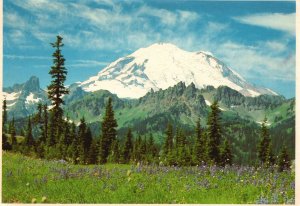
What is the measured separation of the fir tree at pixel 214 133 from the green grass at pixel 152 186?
22.8 feet

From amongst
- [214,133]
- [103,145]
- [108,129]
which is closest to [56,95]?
[103,145]

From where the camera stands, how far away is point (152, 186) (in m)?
13.6

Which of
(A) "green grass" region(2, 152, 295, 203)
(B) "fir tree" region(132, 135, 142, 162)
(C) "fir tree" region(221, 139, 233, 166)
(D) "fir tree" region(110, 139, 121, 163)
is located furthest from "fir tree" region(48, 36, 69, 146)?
(A) "green grass" region(2, 152, 295, 203)

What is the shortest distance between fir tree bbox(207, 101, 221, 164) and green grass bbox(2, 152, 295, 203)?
22.8ft

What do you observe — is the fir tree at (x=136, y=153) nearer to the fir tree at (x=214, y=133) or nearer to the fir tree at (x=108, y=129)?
the fir tree at (x=108, y=129)

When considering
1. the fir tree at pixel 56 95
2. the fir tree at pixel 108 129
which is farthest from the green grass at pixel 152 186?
the fir tree at pixel 108 129

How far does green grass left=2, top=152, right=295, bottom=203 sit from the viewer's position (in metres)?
12.9

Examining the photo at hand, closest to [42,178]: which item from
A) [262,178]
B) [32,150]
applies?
[262,178]

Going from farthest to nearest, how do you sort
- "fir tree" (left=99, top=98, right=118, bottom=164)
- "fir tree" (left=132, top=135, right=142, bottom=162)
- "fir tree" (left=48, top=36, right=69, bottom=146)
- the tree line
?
"fir tree" (left=99, top=98, right=118, bottom=164)
"fir tree" (left=132, top=135, right=142, bottom=162)
"fir tree" (left=48, top=36, right=69, bottom=146)
the tree line

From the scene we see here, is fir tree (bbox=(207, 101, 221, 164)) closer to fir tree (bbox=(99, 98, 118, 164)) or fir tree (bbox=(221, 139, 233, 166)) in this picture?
fir tree (bbox=(221, 139, 233, 166))

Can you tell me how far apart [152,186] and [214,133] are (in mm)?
9820

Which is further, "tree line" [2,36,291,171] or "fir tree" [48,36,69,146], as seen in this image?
"fir tree" [48,36,69,146]

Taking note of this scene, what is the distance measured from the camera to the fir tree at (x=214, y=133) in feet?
71.9

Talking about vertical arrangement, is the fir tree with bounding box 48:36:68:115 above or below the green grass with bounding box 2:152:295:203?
above
